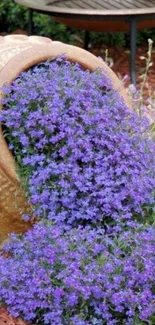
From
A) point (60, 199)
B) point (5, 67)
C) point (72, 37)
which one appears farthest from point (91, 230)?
point (72, 37)

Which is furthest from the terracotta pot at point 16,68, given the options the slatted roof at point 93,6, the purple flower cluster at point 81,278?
the slatted roof at point 93,6

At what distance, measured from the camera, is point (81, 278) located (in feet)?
8.39

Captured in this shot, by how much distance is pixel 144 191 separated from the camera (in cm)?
294

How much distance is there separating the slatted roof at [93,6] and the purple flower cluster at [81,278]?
7.30ft

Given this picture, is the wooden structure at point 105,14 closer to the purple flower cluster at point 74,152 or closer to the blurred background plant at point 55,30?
the blurred background plant at point 55,30

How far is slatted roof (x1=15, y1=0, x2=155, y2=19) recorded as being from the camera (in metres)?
4.67

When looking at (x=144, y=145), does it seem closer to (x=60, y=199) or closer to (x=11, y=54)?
(x=60, y=199)

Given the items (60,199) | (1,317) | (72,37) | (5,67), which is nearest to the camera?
(1,317)

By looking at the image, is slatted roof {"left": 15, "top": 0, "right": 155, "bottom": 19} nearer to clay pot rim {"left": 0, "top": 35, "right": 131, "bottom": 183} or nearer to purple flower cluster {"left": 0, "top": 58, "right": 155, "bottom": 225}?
clay pot rim {"left": 0, "top": 35, "right": 131, "bottom": 183}

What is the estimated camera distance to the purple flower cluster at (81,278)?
8.36ft

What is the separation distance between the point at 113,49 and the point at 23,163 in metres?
3.86

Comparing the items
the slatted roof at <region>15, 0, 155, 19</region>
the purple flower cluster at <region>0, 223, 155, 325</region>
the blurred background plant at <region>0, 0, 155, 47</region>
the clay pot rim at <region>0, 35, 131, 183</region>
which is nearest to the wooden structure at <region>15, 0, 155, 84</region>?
the slatted roof at <region>15, 0, 155, 19</region>

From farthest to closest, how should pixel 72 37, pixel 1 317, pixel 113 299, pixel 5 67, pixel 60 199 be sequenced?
pixel 72 37
pixel 5 67
pixel 60 199
pixel 1 317
pixel 113 299

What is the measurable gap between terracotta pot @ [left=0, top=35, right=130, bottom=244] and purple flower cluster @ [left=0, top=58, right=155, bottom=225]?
0.05 metres
